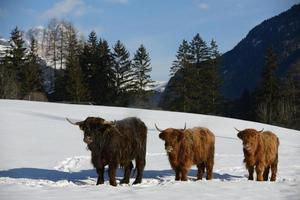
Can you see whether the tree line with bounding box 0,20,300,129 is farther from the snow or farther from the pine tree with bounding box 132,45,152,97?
the snow

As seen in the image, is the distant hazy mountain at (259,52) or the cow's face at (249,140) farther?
the distant hazy mountain at (259,52)

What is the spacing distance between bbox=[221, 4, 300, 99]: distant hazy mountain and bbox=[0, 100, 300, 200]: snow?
3318 centimetres

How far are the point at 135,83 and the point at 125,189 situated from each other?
137 ft

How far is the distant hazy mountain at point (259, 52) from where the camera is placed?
207ft

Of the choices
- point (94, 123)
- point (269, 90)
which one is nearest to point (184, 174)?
point (94, 123)

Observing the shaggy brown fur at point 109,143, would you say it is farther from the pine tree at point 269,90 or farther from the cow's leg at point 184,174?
the pine tree at point 269,90

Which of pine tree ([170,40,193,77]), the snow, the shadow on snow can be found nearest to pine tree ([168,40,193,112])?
pine tree ([170,40,193,77])

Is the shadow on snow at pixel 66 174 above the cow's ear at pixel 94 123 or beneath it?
beneath

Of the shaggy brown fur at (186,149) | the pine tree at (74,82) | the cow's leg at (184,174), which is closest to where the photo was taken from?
the cow's leg at (184,174)

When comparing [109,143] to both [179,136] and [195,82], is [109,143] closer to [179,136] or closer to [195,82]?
[179,136]

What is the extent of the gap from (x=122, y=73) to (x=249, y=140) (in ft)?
133

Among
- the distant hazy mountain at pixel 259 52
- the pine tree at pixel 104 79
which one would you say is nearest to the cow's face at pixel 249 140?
the pine tree at pixel 104 79

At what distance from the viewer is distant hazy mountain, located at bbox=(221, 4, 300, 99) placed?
63.1 m

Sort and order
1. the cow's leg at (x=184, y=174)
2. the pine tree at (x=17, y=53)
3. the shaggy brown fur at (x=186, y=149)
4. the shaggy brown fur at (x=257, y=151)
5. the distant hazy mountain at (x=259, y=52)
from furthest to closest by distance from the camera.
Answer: the distant hazy mountain at (x=259, y=52) < the pine tree at (x=17, y=53) < the shaggy brown fur at (x=257, y=151) < the shaggy brown fur at (x=186, y=149) < the cow's leg at (x=184, y=174)
